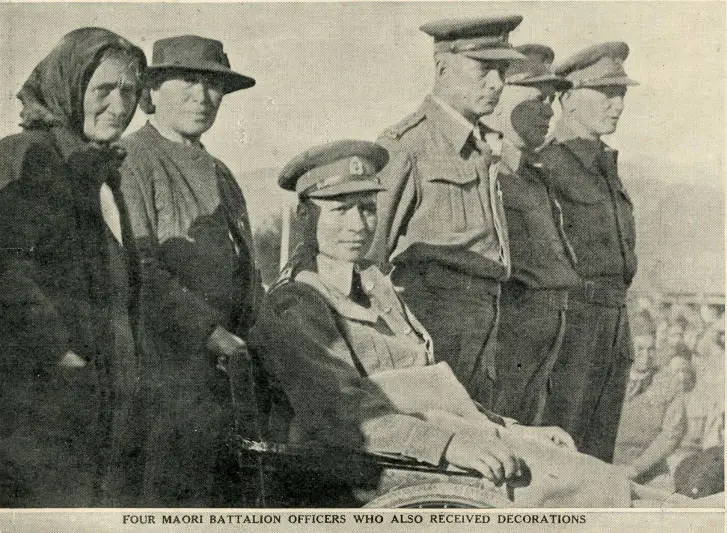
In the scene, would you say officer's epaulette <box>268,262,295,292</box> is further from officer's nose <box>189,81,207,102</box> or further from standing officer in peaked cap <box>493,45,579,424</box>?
standing officer in peaked cap <box>493,45,579,424</box>

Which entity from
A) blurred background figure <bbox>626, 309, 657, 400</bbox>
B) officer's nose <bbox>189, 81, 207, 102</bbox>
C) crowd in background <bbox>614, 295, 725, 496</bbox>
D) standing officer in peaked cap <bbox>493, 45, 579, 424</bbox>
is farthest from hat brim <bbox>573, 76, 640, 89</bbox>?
officer's nose <bbox>189, 81, 207, 102</bbox>

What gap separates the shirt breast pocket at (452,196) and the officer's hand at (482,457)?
106 cm

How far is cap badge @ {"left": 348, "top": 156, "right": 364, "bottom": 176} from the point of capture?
10383mm

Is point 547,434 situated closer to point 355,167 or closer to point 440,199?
point 440,199

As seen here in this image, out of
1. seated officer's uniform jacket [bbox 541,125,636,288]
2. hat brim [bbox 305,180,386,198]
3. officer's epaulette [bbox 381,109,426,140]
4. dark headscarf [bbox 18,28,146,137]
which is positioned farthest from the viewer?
seated officer's uniform jacket [bbox 541,125,636,288]

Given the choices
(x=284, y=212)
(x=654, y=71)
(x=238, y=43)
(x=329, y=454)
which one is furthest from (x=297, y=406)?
(x=654, y=71)

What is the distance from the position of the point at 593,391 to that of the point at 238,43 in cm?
246

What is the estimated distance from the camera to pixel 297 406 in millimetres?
10273

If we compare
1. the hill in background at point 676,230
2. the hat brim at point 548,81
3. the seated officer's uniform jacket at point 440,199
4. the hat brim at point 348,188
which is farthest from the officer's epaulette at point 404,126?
the hill in background at point 676,230

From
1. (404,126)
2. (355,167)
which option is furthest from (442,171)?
(355,167)

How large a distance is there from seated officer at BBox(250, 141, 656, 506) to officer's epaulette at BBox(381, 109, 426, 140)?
0.21 metres

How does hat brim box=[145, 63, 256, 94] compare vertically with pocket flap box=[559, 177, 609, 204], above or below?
above

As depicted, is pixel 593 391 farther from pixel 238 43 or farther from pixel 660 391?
pixel 238 43

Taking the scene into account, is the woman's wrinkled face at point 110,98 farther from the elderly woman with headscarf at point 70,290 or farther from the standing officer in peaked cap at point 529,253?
the standing officer in peaked cap at point 529,253
